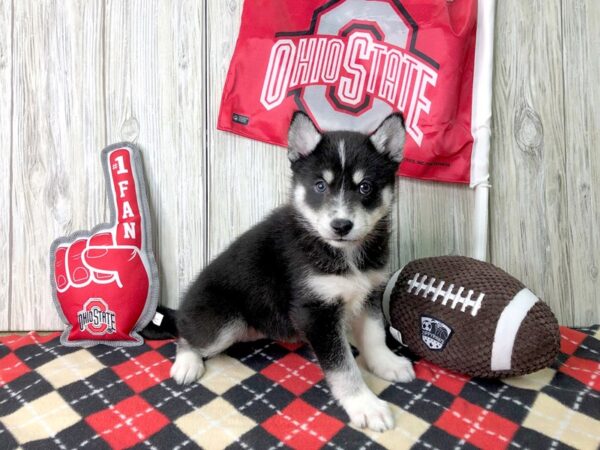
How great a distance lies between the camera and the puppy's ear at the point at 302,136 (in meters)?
1.68

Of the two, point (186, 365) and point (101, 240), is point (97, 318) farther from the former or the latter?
point (186, 365)

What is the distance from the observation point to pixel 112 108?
92.4 inches

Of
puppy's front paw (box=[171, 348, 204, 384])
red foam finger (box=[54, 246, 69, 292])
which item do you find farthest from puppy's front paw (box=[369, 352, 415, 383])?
red foam finger (box=[54, 246, 69, 292])

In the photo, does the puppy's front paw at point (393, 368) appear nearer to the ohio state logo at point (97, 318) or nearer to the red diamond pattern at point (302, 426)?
the red diamond pattern at point (302, 426)

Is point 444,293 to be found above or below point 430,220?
below

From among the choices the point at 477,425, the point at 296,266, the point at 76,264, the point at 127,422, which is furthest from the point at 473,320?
the point at 76,264

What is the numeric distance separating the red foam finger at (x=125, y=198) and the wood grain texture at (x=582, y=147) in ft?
8.29

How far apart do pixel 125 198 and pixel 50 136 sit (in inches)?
24.9

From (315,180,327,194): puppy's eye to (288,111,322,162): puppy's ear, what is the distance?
150 mm

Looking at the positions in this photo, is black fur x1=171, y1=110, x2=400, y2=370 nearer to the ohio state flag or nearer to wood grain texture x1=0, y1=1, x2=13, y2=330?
the ohio state flag

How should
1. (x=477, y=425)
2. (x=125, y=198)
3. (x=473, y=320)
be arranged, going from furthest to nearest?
(x=125, y=198) < (x=473, y=320) < (x=477, y=425)

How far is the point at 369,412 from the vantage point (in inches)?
58.5

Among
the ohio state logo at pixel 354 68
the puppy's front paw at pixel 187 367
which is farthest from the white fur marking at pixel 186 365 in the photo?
the ohio state logo at pixel 354 68

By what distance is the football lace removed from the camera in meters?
1.62
